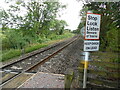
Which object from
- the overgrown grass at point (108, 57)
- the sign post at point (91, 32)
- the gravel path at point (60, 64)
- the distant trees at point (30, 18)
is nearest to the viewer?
the sign post at point (91, 32)

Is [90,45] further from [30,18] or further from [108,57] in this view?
[30,18]

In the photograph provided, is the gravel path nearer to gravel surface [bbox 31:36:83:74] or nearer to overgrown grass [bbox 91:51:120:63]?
gravel surface [bbox 31:36:83:74]

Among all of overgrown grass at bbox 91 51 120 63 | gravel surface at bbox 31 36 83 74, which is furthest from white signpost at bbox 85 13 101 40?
gravel surface at bbox 31 36 83 74

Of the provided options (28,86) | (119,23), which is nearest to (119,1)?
(119,23)

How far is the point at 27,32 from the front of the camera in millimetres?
16906

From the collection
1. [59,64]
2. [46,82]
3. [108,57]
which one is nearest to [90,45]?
[108,57]

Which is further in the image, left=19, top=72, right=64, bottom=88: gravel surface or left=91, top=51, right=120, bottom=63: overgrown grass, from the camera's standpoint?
left=19, top=72, right=64, bottom=88: gravel surface

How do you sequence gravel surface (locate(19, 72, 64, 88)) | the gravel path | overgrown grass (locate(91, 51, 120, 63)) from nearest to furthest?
overgrown grass (locate(91, 51, 120, 63))
gravel surface (locate(19, 72, 64, 88))
the gravel path

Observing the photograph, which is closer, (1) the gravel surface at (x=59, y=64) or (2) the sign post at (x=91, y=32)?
(2) the sign post at (x=91, y=32)

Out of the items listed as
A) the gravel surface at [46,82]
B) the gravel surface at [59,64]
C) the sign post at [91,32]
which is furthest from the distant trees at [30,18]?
the sign post at [91,32]

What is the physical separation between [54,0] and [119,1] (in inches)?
535

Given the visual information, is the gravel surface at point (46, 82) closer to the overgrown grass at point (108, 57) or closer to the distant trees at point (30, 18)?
the overgrown grass at point (108, 57)

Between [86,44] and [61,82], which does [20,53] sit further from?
[86,44]

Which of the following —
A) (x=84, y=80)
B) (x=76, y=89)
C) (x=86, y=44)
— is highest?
(x=86, y=44)
